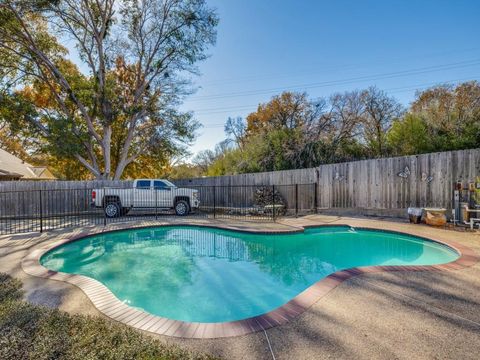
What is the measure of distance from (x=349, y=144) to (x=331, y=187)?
195 inches

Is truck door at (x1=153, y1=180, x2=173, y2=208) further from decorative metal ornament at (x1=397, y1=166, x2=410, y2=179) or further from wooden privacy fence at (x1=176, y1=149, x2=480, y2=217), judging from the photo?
decorative metal ornament at (x1=397, y1=166, x2=410, y2=179)

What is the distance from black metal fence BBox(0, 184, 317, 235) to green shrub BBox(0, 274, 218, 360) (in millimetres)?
7473

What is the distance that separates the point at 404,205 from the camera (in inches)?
328

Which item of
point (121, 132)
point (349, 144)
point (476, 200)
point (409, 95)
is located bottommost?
point (476, 200)

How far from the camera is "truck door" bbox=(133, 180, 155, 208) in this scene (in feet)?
35.2

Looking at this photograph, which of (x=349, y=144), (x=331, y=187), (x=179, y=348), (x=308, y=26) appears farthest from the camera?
(x=349, y=144)

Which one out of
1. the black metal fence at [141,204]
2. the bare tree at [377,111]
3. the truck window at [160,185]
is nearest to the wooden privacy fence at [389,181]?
the black metal fence at [141,204]

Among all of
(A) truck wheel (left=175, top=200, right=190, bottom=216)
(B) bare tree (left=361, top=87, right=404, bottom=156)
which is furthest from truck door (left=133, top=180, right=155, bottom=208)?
(B) bare tree (left=361, top=87, right=404, bottom=156)

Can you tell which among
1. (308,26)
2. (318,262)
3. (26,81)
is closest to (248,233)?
(318,262)

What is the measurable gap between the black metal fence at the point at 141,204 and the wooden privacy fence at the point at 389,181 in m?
0.58

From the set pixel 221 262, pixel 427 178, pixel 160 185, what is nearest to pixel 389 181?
pixel 427 178

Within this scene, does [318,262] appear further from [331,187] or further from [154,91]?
[154,91]

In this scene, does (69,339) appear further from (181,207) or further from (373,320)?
(181,207)

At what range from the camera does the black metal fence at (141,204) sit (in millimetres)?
10391
